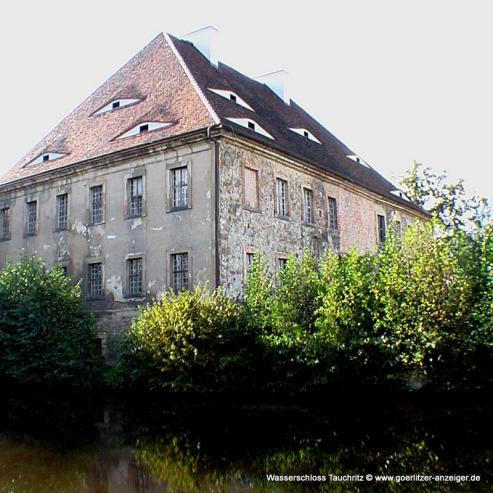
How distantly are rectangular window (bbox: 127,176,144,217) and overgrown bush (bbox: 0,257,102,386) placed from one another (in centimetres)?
343

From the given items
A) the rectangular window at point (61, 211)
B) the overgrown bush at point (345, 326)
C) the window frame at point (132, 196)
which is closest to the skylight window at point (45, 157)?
the rectangular window at point (61, 211)

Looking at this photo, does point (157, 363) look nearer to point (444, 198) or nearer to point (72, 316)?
point (72, 316)

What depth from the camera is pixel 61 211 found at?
25.7 m

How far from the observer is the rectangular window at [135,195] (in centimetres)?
2281

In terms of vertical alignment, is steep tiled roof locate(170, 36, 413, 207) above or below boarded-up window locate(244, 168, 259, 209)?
above

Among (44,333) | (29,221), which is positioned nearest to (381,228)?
(29,221)

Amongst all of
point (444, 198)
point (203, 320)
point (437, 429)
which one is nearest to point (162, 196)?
point (203, 320)

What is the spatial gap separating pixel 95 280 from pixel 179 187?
5.21m

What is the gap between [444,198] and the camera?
148 feet

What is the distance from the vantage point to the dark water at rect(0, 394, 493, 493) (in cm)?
850

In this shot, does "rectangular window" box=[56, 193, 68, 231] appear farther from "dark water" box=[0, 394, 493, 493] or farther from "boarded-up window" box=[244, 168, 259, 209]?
"dark water" box=[0, 394, 493, 493]

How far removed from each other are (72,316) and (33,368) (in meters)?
2.11

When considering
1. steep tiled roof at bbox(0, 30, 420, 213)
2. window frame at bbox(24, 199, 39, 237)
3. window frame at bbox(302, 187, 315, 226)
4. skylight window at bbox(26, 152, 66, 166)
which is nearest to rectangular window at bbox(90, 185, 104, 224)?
steep tiled roof at bbox(0, 30, 420, 213)

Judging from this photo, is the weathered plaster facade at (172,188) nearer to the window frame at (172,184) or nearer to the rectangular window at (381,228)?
the window frame at (172,184)
